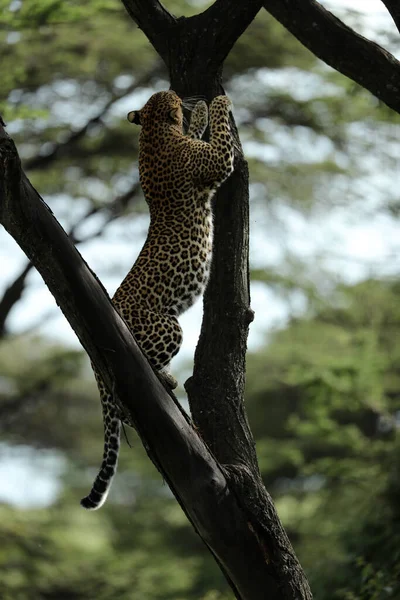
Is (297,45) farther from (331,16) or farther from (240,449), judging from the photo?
(240,449)

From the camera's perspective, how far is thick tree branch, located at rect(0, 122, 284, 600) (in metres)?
4.60

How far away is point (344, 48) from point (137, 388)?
124 inches

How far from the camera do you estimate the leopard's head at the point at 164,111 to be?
661 cm

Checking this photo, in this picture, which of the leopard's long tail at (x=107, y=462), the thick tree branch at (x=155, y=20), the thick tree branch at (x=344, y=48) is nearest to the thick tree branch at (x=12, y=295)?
the thick tree branch at (x=155, y=20)

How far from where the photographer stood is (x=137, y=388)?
476 centimetres

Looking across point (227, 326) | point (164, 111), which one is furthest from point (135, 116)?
point (227, 326)

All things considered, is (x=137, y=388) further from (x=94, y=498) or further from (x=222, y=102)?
(x=222, y=102)

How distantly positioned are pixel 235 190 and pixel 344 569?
4914 mm

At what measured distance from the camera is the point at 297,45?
1439 cm

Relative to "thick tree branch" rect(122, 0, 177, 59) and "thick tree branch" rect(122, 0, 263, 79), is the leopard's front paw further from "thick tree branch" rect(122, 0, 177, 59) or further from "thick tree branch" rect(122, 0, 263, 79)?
"thick tree branch" rect(122, 0, 177, 59)

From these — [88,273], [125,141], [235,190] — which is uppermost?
[125,141]

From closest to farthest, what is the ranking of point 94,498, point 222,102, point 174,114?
1. point 94,498
2. point 222,102
3. point 174,114

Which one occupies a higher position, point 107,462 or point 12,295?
point 12,295

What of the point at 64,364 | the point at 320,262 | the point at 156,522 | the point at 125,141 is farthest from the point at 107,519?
the point at 125,141
